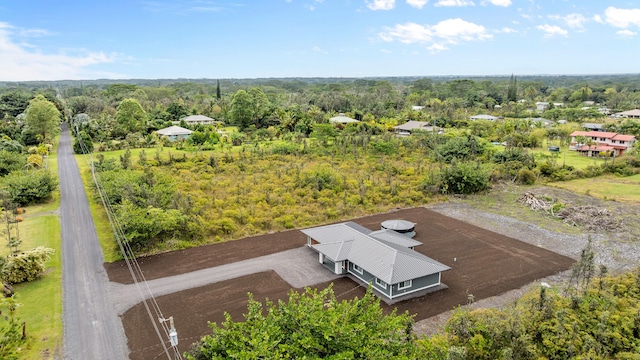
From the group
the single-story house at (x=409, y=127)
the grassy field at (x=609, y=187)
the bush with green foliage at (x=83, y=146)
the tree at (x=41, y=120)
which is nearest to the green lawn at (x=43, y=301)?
the bush with green foliage at (x=83, y=146)

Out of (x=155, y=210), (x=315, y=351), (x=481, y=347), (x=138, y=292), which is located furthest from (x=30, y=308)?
(x=481, y=347)

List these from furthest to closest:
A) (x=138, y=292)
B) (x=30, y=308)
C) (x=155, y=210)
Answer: (x=155, y=210) < (x=138, y=292) < (x=30, y=308)

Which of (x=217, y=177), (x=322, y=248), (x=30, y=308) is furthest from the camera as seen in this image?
(x=217, y=177)

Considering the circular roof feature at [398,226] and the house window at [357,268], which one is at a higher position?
the circular roof feature at [398,226]

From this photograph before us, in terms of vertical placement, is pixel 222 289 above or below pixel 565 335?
below

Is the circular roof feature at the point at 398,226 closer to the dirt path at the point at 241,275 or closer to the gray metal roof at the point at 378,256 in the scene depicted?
the gray metal roof at the point at 378,256

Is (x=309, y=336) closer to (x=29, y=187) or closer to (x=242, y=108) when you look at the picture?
(x=29, y=187)

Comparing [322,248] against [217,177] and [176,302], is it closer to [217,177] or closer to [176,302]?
[176,302]
